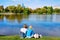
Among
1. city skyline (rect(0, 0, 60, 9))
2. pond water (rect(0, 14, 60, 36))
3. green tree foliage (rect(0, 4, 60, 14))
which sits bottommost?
pond water (rect(0, 14, 60, 36))

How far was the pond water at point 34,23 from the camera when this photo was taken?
16.5m

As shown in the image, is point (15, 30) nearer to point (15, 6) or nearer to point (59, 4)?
point (15, 6)

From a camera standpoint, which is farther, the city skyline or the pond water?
the city skyline

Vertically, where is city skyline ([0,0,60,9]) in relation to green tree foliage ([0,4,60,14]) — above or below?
above

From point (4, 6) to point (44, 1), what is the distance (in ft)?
11.2

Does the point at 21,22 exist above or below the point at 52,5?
below

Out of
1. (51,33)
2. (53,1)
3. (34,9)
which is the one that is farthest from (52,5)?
(51,33)

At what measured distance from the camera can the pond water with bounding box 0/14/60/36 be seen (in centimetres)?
1653

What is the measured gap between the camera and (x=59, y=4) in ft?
58.1

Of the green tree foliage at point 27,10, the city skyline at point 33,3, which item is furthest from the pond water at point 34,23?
the city skyline at point 33,3

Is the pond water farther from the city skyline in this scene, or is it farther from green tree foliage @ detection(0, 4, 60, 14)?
the city skyline

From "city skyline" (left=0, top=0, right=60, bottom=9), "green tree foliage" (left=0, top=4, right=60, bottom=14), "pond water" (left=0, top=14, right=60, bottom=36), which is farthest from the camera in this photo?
"green tree foliage" (left=0, top=4, right=60, bottom=14)

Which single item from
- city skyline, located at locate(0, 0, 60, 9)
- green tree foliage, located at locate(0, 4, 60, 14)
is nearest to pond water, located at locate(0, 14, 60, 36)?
green tree foliage, located at locate(0, 4, 60, 14)

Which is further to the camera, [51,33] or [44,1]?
[44,1]
